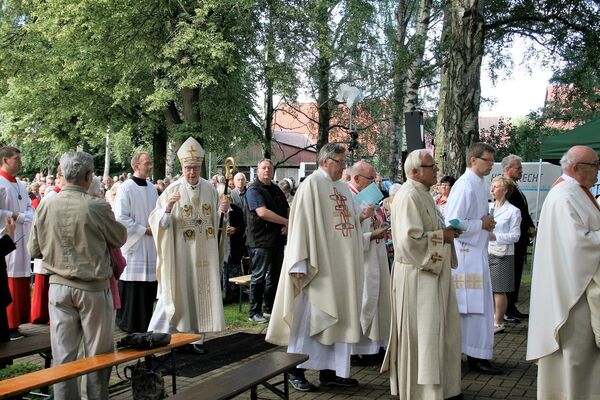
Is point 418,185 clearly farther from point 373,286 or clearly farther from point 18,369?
point 18,369

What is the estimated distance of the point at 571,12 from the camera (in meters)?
15.6

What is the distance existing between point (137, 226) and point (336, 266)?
2817mm

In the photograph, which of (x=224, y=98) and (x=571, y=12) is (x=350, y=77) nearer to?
(x=224, y=98)

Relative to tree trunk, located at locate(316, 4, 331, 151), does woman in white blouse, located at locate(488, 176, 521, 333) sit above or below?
below

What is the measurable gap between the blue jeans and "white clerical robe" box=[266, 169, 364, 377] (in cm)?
302

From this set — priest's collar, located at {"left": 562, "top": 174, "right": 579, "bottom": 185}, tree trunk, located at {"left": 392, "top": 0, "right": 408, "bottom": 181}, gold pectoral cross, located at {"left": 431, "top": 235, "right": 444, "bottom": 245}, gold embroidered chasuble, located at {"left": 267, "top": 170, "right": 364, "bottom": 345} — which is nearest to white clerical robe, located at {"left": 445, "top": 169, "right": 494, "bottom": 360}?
gold embroidered chasuble, located at {"left": 267, "top": 170, "right": 364, "bottom": 345}

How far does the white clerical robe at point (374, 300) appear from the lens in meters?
6.66

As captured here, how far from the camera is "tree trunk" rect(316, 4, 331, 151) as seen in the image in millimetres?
20484

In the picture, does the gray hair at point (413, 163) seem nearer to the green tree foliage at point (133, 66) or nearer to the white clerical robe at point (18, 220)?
the white clerical robe at point (18, 220)

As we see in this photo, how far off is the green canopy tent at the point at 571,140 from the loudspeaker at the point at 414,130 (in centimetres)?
325

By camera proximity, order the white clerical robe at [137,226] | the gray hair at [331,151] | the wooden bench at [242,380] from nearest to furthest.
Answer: the wooden bench at [242,380] < the gray hair at [331,151] < the white clerical robe at [137,226]

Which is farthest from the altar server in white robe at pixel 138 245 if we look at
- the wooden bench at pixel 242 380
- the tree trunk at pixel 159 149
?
the tree trunk at pixel 159 149

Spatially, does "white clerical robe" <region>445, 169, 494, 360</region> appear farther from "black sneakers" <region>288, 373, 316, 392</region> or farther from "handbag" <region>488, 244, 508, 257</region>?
"handbag" <region>488, 244, 508, 257</region>

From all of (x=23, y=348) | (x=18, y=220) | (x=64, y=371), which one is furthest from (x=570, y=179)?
(x=18, y=220)
